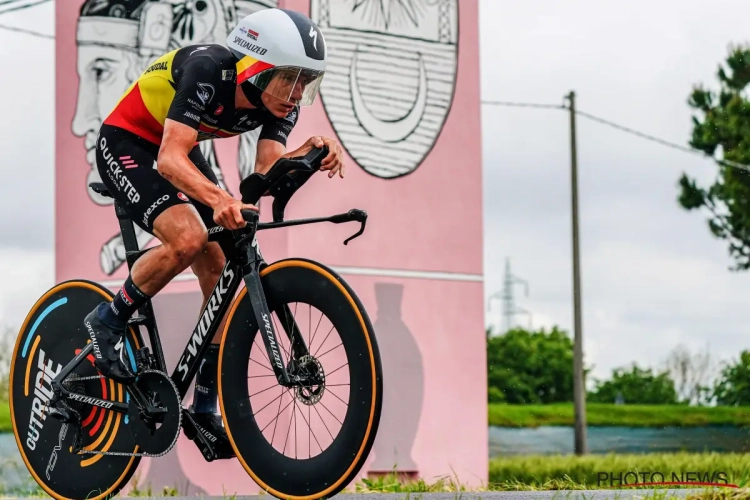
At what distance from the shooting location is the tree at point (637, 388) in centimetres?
3319

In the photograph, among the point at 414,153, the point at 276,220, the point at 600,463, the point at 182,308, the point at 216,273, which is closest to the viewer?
the point at 276,220

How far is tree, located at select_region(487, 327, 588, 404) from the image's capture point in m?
42.9

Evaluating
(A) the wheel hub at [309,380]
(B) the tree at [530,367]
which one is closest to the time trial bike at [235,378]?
(A) the wheel hub at [309,380]

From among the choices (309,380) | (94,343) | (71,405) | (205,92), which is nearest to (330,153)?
(205,92)

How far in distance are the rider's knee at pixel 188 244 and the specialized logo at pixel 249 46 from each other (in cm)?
76

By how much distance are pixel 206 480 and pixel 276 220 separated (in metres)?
8.47

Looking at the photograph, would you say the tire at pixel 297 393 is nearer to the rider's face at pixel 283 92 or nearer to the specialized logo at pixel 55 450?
the rider's face at pixel 283 92

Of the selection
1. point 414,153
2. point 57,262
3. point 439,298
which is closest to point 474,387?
point 439,298

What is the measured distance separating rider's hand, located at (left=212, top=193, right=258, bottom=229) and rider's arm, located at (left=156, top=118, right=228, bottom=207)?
3cm

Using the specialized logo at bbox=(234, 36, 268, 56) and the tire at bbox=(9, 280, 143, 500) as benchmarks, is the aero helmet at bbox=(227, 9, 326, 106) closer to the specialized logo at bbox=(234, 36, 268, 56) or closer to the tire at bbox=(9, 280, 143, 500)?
the specialized logo at bbox=(234, 36, 268, 56)

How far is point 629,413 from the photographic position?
114 feet

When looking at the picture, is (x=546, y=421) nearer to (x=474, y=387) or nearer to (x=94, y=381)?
(x=474, y=387)

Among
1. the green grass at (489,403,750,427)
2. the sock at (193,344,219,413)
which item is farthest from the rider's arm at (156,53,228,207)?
the green grass at (489,403,750,427)

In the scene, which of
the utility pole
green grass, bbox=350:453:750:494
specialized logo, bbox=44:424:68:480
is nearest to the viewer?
specialized logo, bbox=44:424:68:480
